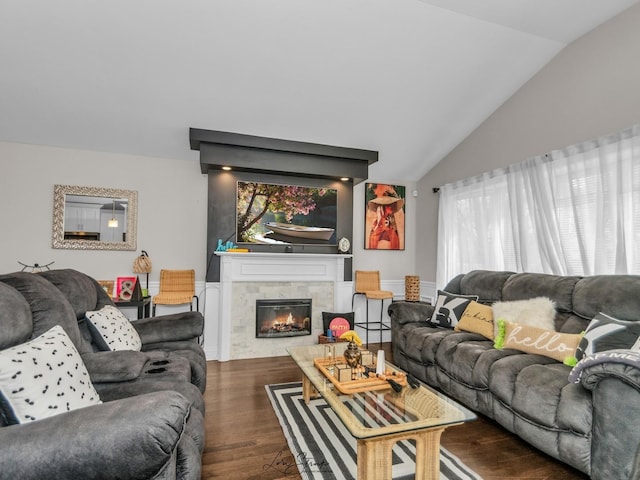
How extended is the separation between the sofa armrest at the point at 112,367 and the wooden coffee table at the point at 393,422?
3.37 ft

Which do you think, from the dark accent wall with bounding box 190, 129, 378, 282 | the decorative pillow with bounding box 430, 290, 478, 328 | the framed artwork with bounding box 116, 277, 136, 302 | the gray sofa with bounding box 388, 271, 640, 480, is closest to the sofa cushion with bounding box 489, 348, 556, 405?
the gray sofa with bounding box 388, 271, 640, 480

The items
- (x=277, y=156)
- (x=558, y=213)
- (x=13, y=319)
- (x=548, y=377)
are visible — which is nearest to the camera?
(x=13, y=319)

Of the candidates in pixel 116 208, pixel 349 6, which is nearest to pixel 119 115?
pixel 116 208

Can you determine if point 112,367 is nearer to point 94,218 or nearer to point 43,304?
point 43,304

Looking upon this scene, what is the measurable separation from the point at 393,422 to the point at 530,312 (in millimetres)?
→ 1758

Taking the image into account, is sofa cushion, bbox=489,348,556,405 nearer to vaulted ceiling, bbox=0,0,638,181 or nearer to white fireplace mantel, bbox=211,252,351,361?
white fireplace mantel, bbox=211,252,351,361

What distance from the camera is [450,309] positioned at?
3.45 m

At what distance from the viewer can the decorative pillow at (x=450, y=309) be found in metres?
3.38

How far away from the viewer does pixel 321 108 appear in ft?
12.2

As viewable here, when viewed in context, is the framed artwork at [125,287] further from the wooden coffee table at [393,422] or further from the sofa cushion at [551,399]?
the sofa cushion at [551,399]

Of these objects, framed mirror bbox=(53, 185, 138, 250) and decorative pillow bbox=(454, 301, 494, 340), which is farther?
framed mirror bbox=(53, 185, 138, 250)

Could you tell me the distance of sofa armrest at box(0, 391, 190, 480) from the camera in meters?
0.95

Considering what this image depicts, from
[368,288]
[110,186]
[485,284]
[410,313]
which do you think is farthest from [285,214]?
[485,284]

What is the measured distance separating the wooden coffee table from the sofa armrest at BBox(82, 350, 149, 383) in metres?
1.03
